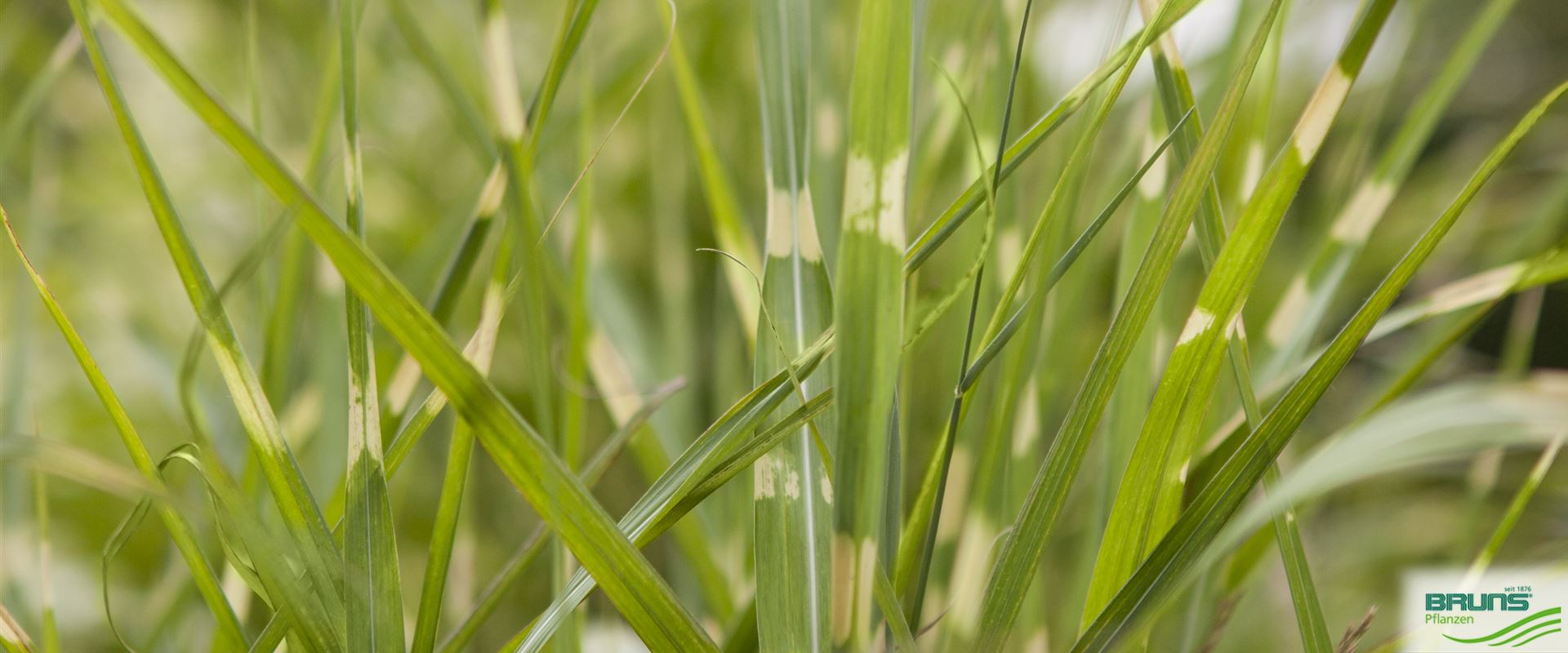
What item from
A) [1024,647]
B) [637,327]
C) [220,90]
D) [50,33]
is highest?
[50,33]

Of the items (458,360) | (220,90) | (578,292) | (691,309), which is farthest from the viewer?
(220,90)

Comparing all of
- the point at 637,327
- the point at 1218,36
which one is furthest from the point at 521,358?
the point at 1218,36

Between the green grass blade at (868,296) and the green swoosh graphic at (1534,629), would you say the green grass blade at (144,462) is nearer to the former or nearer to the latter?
the green grass blade at (868,296)

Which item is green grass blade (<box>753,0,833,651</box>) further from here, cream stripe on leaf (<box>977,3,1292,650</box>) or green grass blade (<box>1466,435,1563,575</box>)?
green grass blade (<box>1466,435,1563,575</box>)

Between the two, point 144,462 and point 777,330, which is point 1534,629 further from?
point 144,462

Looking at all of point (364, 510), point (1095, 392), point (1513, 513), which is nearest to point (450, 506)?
point (364, 510)

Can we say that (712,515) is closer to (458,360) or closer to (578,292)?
(578,292)

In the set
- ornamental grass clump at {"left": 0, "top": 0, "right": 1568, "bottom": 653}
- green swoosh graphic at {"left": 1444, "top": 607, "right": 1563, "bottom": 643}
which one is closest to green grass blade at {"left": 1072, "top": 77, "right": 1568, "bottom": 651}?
ornamental grass clump at {"left": 0, "top": 0, "right": 1568, "bottom": 653}
